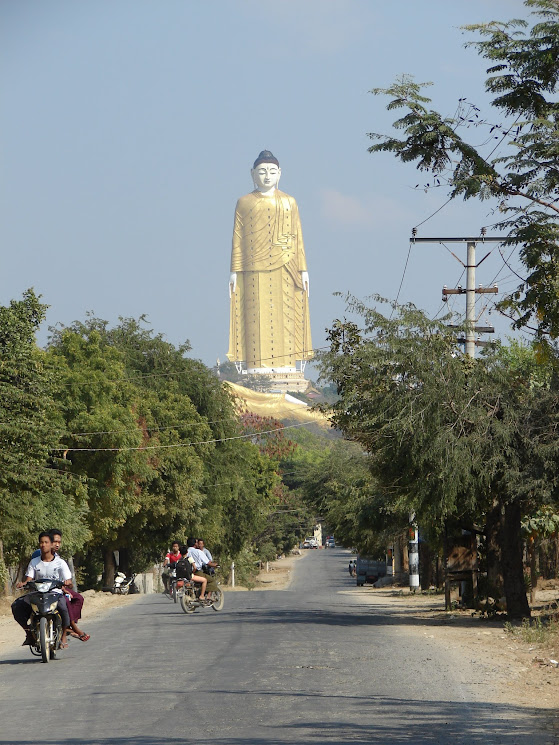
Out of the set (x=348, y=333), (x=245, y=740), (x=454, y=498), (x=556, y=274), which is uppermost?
(x=348, y=333)

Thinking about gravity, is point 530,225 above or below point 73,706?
above

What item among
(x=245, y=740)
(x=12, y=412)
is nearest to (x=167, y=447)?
(x=12, y=412)

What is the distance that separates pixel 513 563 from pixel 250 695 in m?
13.2

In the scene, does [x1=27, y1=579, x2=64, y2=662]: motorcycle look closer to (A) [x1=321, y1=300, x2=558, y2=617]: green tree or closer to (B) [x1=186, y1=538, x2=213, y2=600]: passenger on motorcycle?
(A) [x1=321, y1=300, x2=558, y2=617]: green tree

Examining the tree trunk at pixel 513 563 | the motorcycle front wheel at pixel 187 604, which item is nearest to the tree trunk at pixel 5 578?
the motorcycle front wheel at pixel 187 604

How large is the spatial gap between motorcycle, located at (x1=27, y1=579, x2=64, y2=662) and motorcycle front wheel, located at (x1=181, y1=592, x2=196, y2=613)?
12079 millimetres

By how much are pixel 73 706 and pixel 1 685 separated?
2.40 meters

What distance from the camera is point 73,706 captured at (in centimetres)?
1083

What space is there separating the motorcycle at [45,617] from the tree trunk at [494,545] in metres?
11.1

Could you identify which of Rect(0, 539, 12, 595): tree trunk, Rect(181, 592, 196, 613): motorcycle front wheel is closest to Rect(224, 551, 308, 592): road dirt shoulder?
Rect(0, 539, 12, 595): tree trunk

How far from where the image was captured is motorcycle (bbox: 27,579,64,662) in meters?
15.0

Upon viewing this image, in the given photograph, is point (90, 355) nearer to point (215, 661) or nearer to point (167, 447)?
point (167, 447)

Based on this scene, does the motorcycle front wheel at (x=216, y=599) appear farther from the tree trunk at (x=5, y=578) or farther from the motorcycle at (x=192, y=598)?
the tree trunk at (x=5, y=578)

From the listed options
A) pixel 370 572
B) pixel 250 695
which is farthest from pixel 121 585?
pixel 250 695
